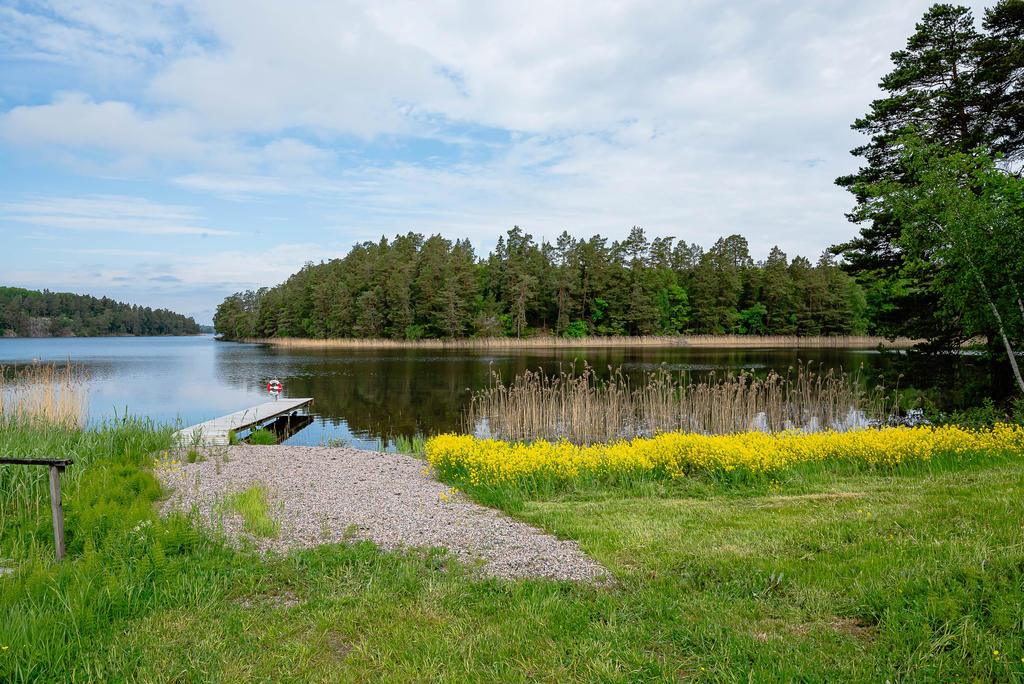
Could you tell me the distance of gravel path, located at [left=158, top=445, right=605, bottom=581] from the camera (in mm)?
4855

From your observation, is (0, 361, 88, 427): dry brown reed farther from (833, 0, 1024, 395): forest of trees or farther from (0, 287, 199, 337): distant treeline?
(0, 287, 199, 337): distant treeline

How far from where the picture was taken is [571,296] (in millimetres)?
63375

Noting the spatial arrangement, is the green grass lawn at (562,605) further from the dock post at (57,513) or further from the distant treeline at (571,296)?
the distant treeline at (571,296)

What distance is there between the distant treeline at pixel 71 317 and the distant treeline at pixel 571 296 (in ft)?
195

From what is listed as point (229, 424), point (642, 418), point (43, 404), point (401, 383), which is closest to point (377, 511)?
point (43, 404)

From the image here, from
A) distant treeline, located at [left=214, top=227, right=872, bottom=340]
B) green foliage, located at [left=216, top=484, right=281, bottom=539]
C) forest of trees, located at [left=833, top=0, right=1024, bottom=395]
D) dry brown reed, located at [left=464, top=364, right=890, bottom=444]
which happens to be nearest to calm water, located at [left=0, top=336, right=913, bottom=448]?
dry brown reed, located at [left=464, top=364, right=890, bottom=444]

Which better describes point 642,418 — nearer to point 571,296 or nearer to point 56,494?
point 56,494

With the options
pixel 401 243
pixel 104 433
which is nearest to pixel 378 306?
pixel 401 243

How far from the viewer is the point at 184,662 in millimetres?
3172

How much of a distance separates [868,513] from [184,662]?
20.0 feet

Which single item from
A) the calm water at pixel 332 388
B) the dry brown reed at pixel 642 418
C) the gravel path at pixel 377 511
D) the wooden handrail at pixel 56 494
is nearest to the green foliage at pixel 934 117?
the dry brown reed at pixel 642 418

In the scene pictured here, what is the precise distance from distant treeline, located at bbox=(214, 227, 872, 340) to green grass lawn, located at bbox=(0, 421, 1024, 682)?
53.4 m

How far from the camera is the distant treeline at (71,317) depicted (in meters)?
93.8

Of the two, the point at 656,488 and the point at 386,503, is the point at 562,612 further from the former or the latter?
the point at 656,488
